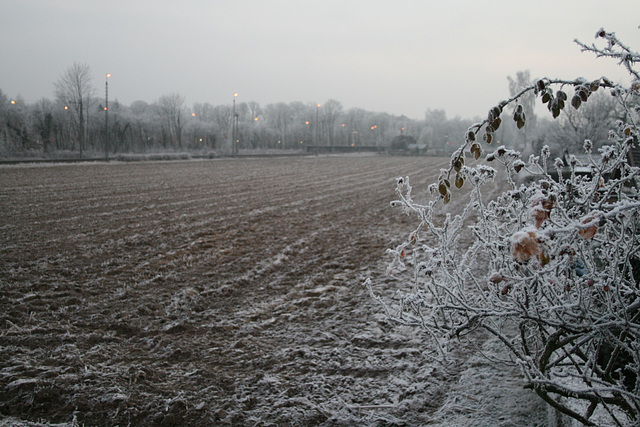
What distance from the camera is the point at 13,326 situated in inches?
206

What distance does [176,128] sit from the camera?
89562mm

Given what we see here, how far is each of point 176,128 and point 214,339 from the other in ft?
298

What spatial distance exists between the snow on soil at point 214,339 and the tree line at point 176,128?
38.9 ft

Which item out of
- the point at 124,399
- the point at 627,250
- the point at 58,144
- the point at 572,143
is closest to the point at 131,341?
the point at 124,399

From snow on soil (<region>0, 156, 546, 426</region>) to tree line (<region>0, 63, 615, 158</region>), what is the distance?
11.8 meters

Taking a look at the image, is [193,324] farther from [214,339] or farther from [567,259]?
[567,259]

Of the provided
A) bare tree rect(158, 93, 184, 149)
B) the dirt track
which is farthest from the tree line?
the dirt track

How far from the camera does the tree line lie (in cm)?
5059

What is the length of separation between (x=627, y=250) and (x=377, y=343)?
3.21 meters

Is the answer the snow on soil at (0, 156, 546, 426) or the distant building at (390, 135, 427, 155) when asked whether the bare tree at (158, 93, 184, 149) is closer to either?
the distant building at (390, 135, 427, 155)

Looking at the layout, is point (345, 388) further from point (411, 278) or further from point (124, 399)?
point (411, 278)

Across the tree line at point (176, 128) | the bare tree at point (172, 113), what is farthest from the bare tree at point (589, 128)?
the bare tree at point (172, 113)

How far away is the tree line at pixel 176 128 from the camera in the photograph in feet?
166

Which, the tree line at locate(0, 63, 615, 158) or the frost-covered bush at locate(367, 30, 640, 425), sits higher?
the tree line at locate(0, 63, 615, 158)
